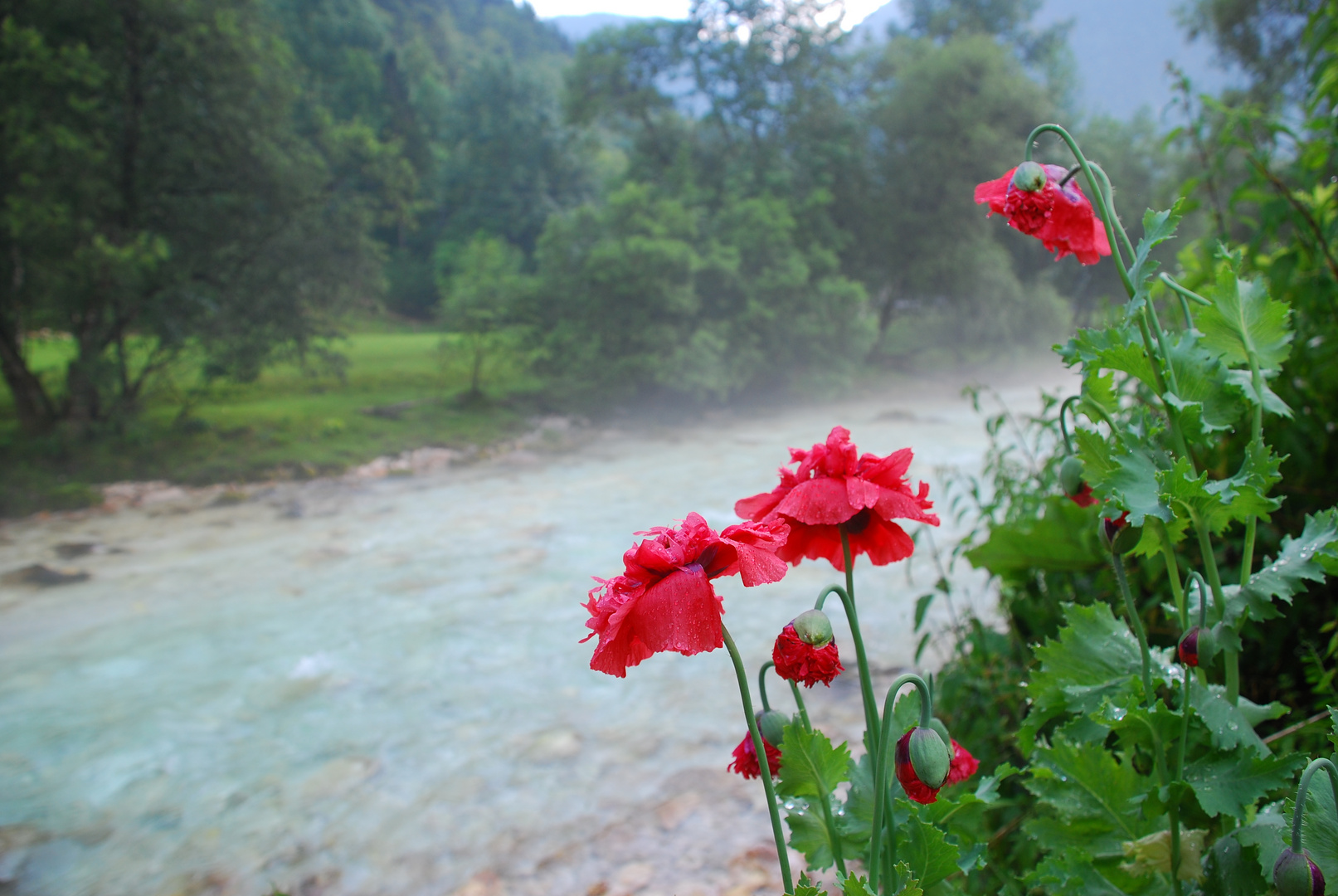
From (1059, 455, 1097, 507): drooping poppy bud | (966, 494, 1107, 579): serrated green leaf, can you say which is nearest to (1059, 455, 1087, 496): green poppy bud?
(1059, 455, 1097, 507): drooping poppy bud

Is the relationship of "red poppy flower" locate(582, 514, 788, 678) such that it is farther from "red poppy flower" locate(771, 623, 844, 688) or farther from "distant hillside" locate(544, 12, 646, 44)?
"distant hillside" locate(544, 12, 646, 44)

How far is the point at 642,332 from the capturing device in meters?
6.27

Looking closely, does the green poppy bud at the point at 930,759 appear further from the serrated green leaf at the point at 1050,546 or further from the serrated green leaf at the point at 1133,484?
the serrated green leaf at the point at 1050,546

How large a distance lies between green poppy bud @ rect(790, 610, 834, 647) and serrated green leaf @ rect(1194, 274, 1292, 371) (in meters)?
0.38

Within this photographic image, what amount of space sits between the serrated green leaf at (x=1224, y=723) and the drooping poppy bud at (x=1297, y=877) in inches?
5.7

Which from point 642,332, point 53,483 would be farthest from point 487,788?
point 642,332

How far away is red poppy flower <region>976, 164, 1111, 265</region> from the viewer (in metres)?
0.55

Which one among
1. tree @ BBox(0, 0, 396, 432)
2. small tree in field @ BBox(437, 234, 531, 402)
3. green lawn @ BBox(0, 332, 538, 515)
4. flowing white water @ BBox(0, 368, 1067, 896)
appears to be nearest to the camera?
flowing white water @ BBox(0, 368, 1067, 896)

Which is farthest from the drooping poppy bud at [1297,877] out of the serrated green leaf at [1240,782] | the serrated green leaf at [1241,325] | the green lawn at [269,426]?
the green lawn at [269,426]

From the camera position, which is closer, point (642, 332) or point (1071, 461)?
point (1071, 461)

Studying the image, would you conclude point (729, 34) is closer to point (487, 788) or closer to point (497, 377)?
point (497, 377)

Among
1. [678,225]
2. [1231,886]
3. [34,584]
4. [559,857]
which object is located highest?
[678,225]

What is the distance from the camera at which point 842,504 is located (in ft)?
1.53

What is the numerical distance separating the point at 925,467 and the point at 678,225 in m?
3.26
